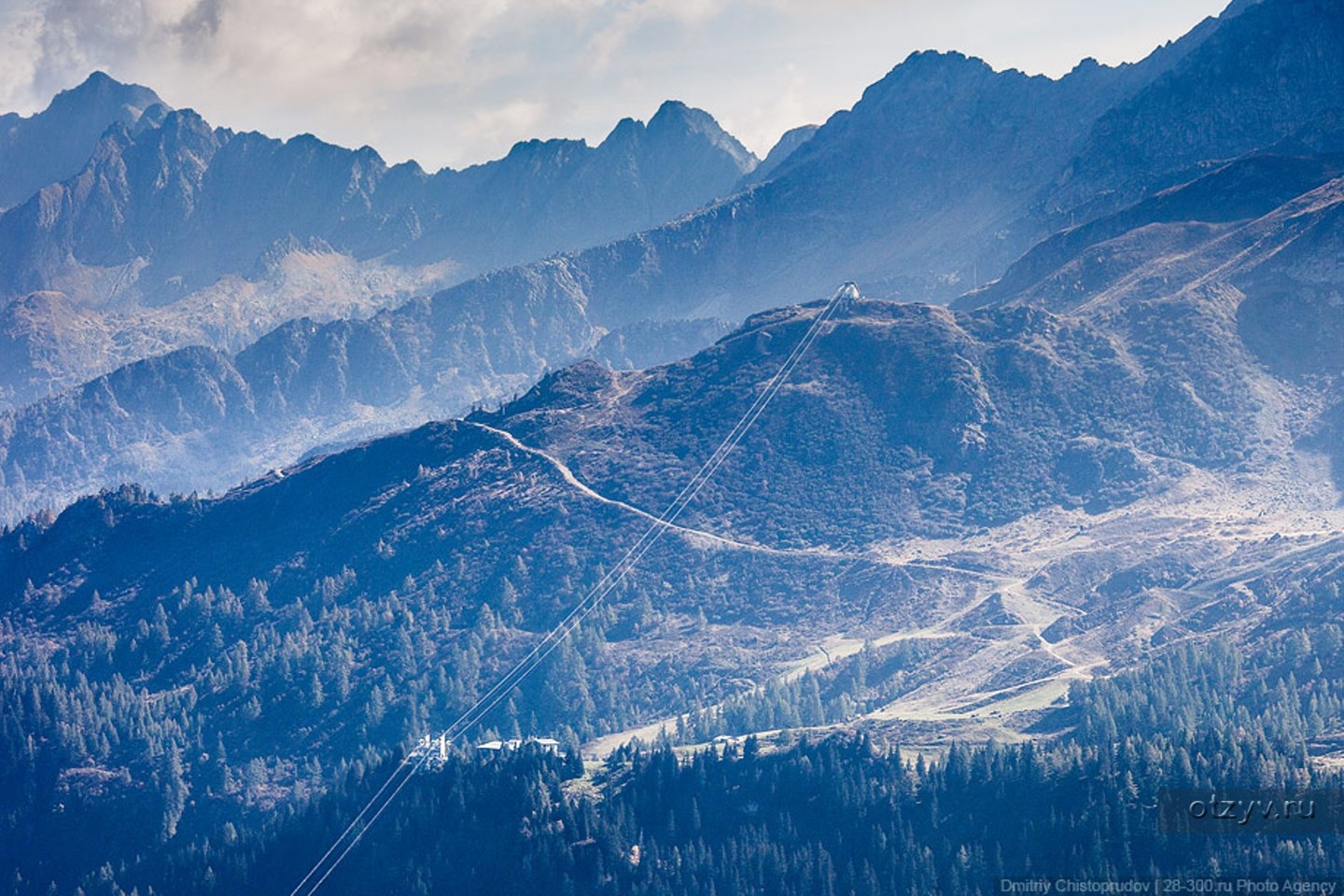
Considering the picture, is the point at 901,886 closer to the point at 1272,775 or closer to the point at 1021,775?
the point at 1021,775

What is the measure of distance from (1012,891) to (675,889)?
30783mm

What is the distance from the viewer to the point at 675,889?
199 m

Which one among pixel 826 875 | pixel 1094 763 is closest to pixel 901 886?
pixel 826 875

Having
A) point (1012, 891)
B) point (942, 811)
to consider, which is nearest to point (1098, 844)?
point (1012, 891)

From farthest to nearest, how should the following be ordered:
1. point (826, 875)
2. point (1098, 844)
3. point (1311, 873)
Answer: point (826, 875), point (1098, 844), point (1311, 873)

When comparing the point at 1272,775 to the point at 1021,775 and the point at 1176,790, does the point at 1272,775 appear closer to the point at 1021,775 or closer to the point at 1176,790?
the point at 1176,790

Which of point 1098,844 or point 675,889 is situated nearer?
point 1098,844

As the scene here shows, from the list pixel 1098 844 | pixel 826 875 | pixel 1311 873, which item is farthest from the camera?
pixel 826 875

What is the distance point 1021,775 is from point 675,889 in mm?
30290

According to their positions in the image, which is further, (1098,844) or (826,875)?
(826,875)

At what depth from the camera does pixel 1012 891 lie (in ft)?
599

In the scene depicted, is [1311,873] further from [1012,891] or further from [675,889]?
[675,889]

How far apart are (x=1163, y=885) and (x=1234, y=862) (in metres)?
5.43

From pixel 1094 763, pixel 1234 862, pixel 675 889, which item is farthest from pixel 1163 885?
pixel 675 889
